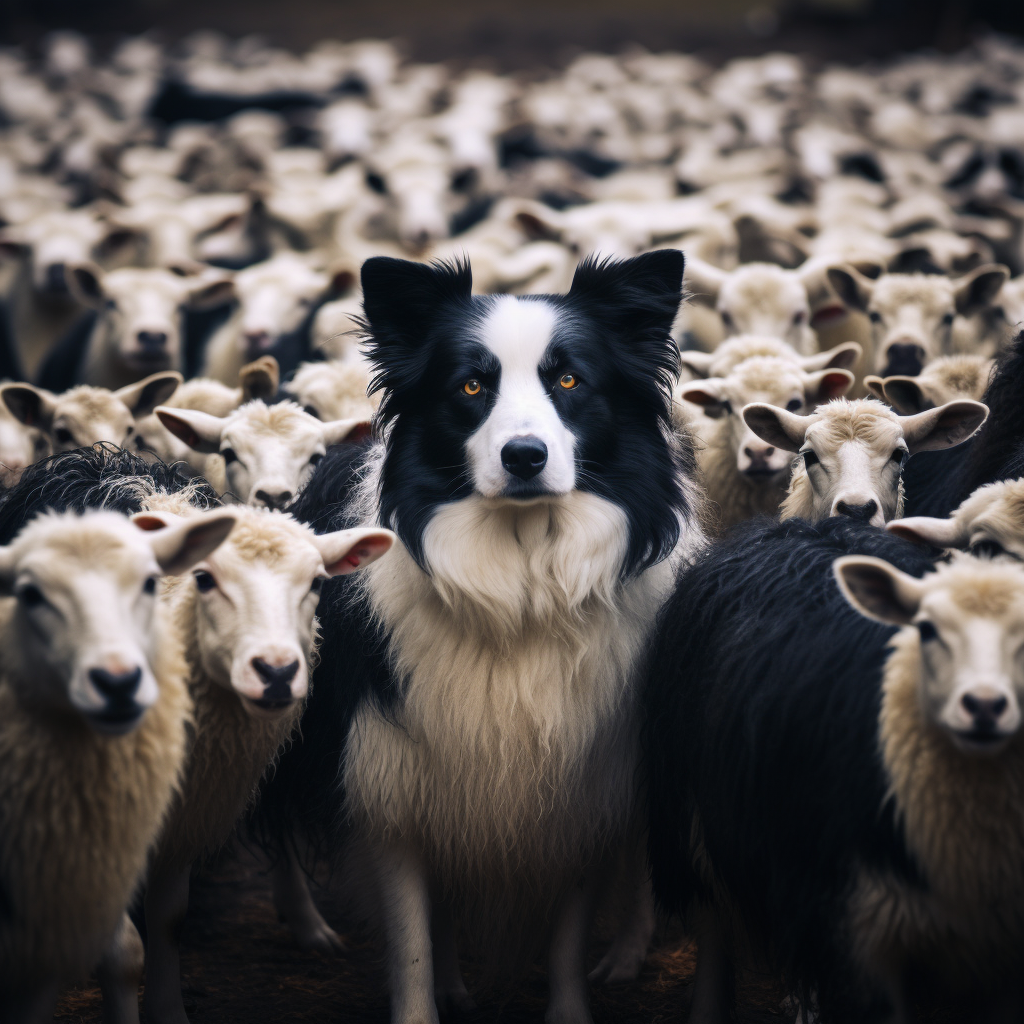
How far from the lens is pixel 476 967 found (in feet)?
17.0

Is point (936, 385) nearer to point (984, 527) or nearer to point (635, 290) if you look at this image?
point (635, 290)

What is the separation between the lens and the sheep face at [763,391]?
5758 mm

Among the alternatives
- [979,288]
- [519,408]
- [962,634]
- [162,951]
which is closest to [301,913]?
[162,951]

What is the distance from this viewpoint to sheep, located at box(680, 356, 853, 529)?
5789mm

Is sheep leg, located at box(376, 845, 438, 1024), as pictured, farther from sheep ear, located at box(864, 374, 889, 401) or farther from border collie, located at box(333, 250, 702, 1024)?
sheep ear, located at box(864, 374, 889, 401)

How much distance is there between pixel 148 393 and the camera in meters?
6.47

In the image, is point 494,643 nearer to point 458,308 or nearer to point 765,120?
point 458,308

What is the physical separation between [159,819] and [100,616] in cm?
71

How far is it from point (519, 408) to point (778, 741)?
136 centimetres

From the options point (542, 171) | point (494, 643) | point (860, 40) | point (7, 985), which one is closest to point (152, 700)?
point (7, 985)

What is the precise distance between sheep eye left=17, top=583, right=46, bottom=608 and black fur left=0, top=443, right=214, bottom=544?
1367mm

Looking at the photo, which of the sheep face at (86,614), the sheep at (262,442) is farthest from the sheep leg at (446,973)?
the sheep face at (86,614)


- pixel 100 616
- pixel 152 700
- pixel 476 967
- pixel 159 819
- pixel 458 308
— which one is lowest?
pixel 476 967

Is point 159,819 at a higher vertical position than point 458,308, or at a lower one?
lower
